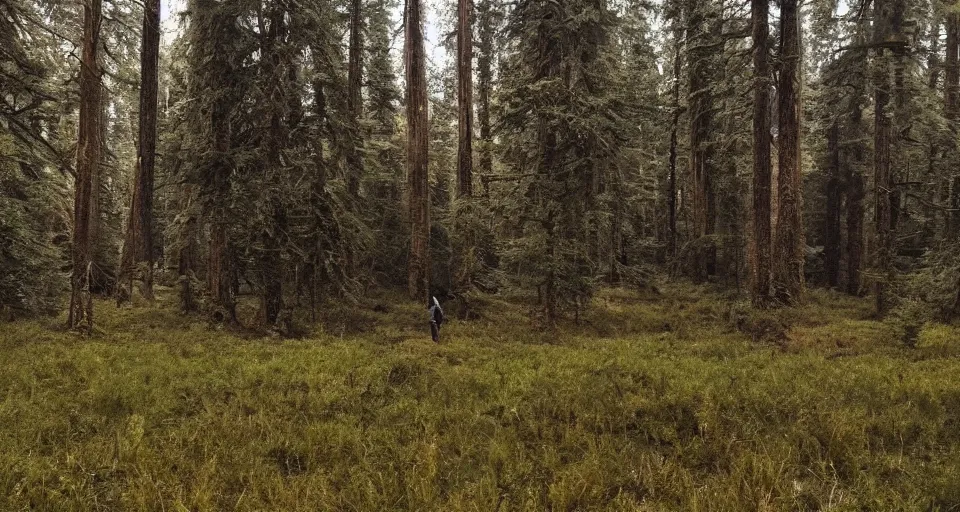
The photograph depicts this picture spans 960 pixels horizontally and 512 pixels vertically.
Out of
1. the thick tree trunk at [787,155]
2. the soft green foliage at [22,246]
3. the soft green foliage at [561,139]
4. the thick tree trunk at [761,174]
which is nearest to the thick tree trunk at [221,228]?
the soft green foliage at [22,246]

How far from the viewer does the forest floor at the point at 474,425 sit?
189 inches

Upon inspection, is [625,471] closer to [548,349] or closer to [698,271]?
[548,349]

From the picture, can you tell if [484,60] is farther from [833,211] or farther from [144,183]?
[833,211]

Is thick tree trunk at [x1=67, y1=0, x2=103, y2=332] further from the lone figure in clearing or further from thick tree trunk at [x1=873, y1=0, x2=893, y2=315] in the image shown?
thick tree trunk at [x1=873, y1=0, x2=893, y2=315]

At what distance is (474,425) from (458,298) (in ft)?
36.2

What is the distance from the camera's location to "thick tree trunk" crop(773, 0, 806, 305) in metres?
15.6

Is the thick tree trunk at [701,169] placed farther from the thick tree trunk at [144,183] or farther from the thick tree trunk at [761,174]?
the thick tree trunk at [144,183]

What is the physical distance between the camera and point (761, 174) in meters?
16.2

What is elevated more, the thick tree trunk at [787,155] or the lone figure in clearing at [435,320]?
the thick tree trunk at [787,155]

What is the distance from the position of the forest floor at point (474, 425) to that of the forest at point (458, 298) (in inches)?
2.1

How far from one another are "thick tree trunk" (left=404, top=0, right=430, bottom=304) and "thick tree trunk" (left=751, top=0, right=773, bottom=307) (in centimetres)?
1052

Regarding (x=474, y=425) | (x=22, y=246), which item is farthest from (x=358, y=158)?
(x=474, y=425)

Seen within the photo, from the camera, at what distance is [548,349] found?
472 inches

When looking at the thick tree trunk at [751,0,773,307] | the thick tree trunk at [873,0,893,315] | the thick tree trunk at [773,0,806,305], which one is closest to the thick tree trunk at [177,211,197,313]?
the thick tree trunk at [751,0,773,307]
